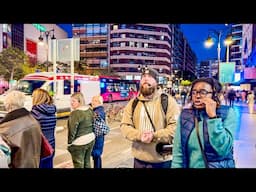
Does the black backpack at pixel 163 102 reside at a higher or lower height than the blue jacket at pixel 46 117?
higher

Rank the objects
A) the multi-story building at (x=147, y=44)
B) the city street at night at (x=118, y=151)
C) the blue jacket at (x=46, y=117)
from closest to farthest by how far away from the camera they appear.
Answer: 1. the blue jacket at (x=46, y=117)
2. the city street at night at (x=118, y=151)
3. the multi-story building at (x=147, y=44)

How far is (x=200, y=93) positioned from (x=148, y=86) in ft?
A: 1.39

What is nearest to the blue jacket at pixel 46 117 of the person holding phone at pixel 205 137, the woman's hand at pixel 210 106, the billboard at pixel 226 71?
the person holding phone at pixel 205 137

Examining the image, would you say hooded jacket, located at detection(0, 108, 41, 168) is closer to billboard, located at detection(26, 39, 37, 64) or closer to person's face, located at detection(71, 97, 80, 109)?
person's face, located at detection(71, 97, 80, 109)

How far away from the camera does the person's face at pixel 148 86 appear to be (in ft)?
6.85

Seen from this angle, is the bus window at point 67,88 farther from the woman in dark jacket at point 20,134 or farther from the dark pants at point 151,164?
the dark pants at point 151,164

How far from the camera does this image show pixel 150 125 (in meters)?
2.07

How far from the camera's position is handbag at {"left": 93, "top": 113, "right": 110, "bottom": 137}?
257 centimetres

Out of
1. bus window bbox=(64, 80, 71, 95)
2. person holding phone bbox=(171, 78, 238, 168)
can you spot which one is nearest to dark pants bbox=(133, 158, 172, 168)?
person holding phone bbox=(171, 78, 238, 168)

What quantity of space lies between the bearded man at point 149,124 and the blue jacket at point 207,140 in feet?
1.05
